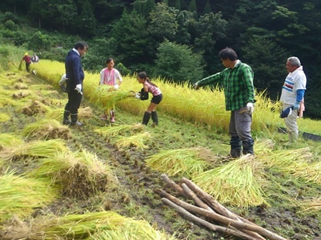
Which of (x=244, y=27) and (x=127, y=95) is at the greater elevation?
(x=244, y=27)

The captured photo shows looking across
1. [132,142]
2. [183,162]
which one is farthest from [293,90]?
[132,142]

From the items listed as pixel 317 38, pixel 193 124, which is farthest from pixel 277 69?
pixel 193 124

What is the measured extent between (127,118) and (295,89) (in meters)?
3.01

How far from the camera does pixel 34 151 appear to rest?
3.28 m

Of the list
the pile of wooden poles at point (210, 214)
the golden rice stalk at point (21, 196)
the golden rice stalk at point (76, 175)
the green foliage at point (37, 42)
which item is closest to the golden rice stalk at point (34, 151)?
the golden rice stalk at point (76, 175)

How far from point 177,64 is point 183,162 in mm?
19874

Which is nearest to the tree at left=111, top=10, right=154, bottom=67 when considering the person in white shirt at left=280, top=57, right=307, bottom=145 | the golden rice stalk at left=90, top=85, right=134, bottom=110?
the golden rice stalk at left=90, top=85, right=134, bottom=110

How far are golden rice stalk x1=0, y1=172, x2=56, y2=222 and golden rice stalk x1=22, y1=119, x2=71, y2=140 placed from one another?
1.51 m

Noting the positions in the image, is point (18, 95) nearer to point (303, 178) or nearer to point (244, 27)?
point (303, 178)

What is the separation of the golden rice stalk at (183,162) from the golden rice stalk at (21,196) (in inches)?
45.6

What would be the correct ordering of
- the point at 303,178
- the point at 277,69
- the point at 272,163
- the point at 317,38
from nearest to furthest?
1. the point at 303,178
2. the point at 272,163
3. the point at 277,69
4. the point at 317,38

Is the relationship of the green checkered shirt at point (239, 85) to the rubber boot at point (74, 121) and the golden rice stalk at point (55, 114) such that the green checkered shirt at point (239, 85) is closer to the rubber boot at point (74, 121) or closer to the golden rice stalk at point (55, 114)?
the rubber boot at point (74, 121)

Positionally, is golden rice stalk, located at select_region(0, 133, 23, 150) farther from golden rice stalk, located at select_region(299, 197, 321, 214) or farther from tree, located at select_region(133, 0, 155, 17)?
tree, located at select_region(133, 0, 155, 17)

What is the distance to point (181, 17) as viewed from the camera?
27.7 meters
